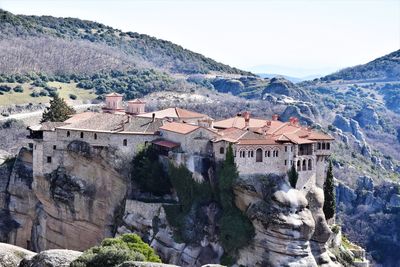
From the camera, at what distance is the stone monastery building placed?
55375mm

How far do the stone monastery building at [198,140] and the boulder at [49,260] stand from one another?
29.5 meters

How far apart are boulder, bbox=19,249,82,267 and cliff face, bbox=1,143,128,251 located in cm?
3495

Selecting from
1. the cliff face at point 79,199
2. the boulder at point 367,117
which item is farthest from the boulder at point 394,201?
the boulder at point 367,117

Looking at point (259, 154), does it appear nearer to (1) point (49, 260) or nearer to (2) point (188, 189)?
(2) point (188, 189)

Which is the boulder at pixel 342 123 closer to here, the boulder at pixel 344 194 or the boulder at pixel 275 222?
the boulder at pixel 344 194

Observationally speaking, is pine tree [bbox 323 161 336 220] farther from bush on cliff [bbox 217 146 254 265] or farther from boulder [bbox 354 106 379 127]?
boulder [bbox 354 106 379 127]

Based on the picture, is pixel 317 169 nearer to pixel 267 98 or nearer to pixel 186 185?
pixel 186 185

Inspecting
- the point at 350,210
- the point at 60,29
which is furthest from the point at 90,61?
the point at 350,210

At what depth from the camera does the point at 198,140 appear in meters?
58.2

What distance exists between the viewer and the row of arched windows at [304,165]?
187ft


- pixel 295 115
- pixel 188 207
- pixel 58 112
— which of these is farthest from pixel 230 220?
pixel 295 115

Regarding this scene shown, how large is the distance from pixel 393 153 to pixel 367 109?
22.9m

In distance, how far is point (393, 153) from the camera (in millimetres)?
169125

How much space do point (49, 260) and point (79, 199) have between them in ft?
124
